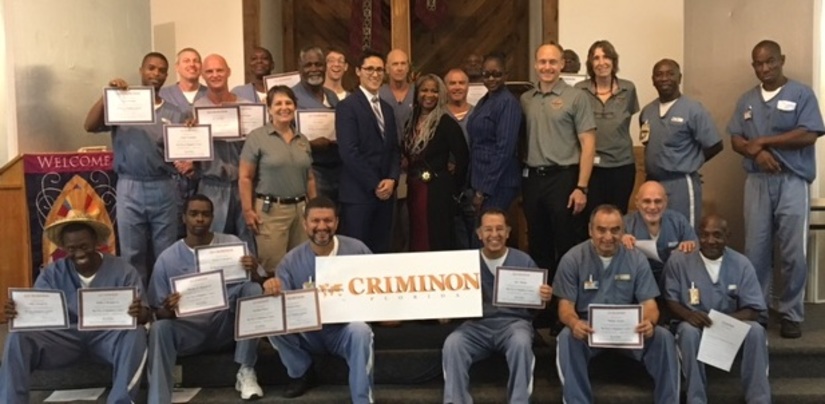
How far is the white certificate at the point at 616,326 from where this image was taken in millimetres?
3695

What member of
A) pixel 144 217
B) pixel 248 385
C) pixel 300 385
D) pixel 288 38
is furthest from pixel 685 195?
pixel 288 38

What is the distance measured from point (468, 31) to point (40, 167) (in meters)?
4.44

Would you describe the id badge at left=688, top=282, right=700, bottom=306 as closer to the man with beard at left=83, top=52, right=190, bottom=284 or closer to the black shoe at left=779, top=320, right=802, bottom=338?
the black shoe at left=779, top=320, right=802, bottom=338

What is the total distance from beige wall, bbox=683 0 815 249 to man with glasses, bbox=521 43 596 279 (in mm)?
1729

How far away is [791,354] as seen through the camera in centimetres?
411

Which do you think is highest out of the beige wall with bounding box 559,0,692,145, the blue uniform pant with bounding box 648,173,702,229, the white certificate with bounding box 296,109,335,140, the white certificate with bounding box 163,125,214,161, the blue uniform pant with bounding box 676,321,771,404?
the beige wall with bounding box 559,0,692,145

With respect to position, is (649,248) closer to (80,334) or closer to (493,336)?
(493,336)

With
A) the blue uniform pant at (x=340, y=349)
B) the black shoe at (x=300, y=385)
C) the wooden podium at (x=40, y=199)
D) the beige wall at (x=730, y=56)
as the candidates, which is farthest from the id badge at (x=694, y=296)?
the wooden podium at (x=40, y=199)

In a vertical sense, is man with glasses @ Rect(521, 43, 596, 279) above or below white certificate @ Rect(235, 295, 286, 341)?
above

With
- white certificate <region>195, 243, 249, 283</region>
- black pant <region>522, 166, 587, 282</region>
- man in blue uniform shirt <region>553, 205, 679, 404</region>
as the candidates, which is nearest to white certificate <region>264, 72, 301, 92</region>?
white certificate <region>195, 243, 249, 283</region>

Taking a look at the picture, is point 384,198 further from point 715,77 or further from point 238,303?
point 715,77

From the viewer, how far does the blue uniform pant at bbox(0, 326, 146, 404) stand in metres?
3.59

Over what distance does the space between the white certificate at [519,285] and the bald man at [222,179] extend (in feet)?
4.76

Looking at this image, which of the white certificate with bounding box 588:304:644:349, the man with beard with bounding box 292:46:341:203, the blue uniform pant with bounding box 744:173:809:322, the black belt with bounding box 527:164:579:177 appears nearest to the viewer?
the white certificate with bounding box 588:304:644:349
